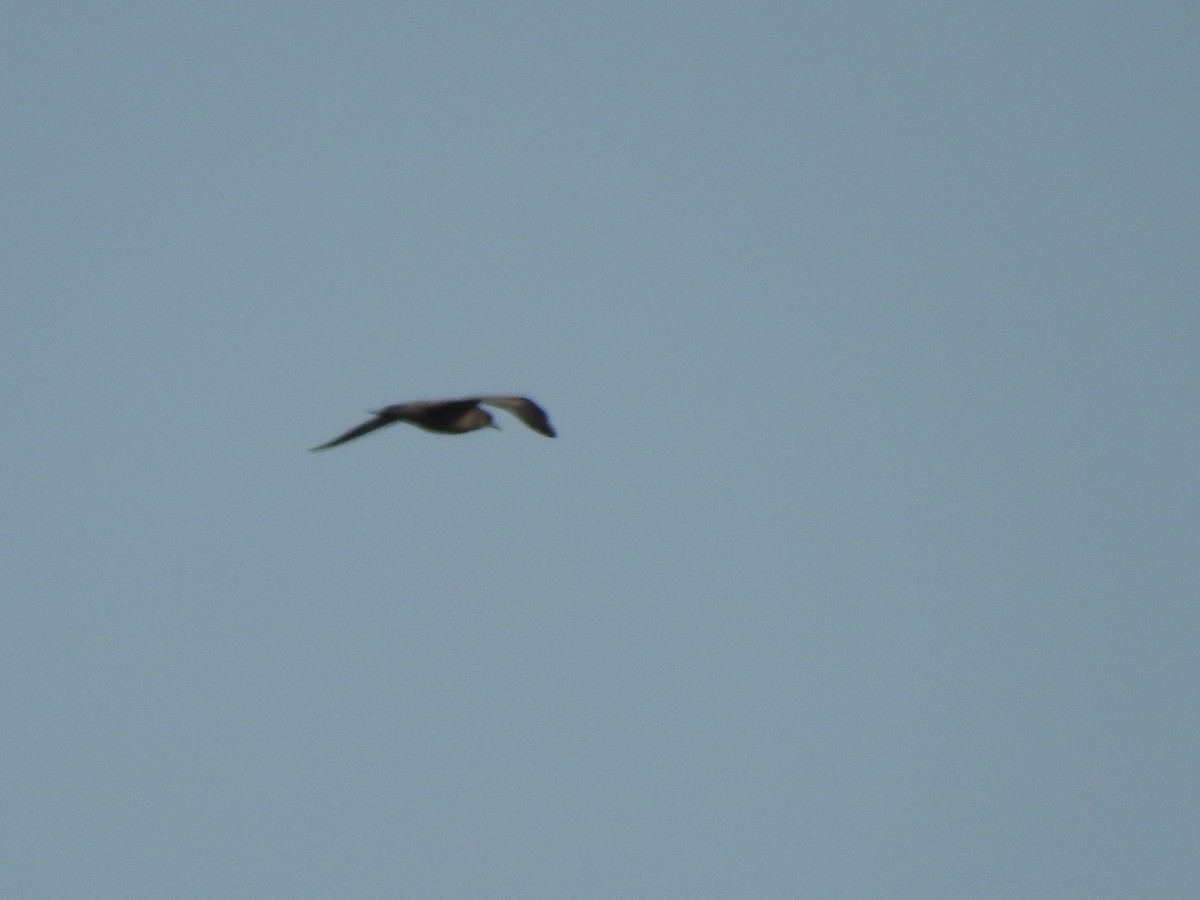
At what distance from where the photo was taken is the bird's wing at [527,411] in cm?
4150

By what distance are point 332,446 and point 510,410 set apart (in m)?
2.02

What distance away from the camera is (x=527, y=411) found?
4169cm

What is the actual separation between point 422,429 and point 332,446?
142 centimetres

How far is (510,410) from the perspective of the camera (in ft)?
136

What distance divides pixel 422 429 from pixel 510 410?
1.69 metres

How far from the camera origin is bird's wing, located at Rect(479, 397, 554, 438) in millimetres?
41500

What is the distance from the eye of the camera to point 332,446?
4112 centimetres

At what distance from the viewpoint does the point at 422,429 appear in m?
40.2
